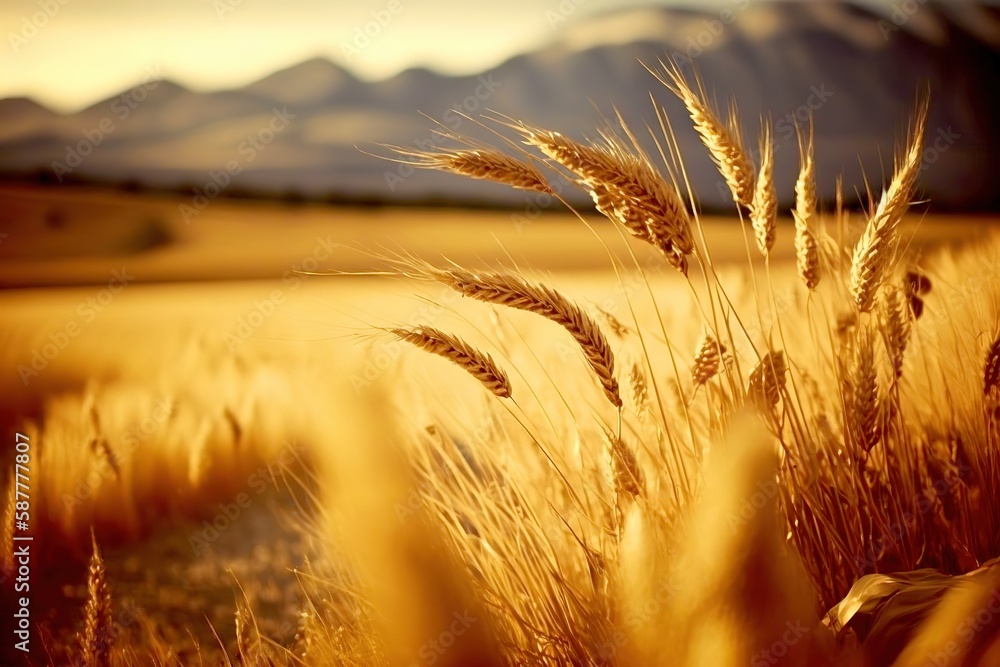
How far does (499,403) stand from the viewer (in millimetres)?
1161

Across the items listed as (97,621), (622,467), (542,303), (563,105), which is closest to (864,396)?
(622,467)

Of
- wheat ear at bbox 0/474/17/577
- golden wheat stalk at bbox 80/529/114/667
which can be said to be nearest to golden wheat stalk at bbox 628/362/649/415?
golden wheat stalk at bbox 80/529/114/667

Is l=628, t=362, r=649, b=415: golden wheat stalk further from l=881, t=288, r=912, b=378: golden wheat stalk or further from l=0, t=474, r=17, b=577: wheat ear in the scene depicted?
l=0, t=474, r=17, b=577: wheat ear

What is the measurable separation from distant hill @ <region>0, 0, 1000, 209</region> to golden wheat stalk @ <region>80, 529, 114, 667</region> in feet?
2.20

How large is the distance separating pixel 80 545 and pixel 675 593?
104cm

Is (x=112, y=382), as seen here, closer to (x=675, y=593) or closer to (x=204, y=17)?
(x=204, y=17)

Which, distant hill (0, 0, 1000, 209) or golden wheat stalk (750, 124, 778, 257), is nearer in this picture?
golden wheat stalk (750, 124, 778, 257)

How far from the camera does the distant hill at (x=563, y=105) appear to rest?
4.27 ft

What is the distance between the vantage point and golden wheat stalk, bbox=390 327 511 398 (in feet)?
2.87

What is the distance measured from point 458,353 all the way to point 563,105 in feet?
2.20

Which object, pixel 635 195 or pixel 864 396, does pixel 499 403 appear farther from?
pixel 864 396

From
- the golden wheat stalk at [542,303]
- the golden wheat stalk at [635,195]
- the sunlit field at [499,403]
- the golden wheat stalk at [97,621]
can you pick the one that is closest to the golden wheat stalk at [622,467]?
the sunlit field at [499,403]

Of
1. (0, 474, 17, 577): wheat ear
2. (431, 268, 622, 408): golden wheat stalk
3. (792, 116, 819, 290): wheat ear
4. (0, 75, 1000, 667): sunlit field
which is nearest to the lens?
(431, 268, 622, 408): golden wheat stalk

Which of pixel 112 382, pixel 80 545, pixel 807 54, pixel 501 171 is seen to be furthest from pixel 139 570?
pixel 807 54
